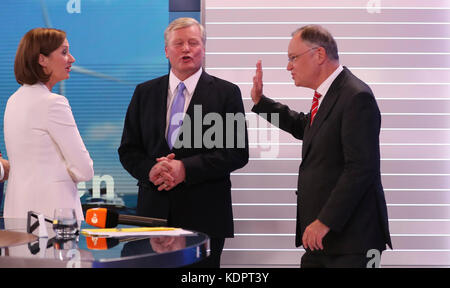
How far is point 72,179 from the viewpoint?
2697 mm

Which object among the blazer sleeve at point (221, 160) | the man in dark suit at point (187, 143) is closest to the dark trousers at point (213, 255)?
the man in dark suit at point (187, 143)

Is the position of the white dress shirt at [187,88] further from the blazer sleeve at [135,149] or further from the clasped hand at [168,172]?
the clasped hand at [168,172]

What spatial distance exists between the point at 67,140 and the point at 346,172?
1227 millimetres

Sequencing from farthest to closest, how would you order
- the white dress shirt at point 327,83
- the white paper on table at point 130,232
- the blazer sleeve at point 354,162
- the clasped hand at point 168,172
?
1. the clasped hand at point 168,172
2. the white dress shirt at point 327,83
3. the blazer sleeve at point 354,162
4. the white paper on table at point 130,232

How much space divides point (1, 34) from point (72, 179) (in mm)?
2076

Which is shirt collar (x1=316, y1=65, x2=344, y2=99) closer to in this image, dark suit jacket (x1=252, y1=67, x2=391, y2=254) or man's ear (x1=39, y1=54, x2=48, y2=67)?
dark suit jacket (x1=252, y1=67, x2=391, y2=254)

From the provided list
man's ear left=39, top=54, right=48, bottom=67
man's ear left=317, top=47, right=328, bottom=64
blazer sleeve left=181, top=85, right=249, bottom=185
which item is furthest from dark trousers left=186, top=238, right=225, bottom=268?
man's ear left=39, top=54, right=48, bottom=67

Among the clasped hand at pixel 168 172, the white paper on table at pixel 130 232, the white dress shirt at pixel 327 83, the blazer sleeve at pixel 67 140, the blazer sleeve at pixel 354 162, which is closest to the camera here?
the white paper on table at pixel 130 232

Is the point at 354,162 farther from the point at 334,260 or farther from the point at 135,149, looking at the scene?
the point at 135,149

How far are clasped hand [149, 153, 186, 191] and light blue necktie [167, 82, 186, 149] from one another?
17 centimetres

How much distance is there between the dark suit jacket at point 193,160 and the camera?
298 centimetres

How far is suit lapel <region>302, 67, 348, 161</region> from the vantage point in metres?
2.67

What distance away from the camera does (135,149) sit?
316cm

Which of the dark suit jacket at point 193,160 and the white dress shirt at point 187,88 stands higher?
the white dress shirt at point 187,88
